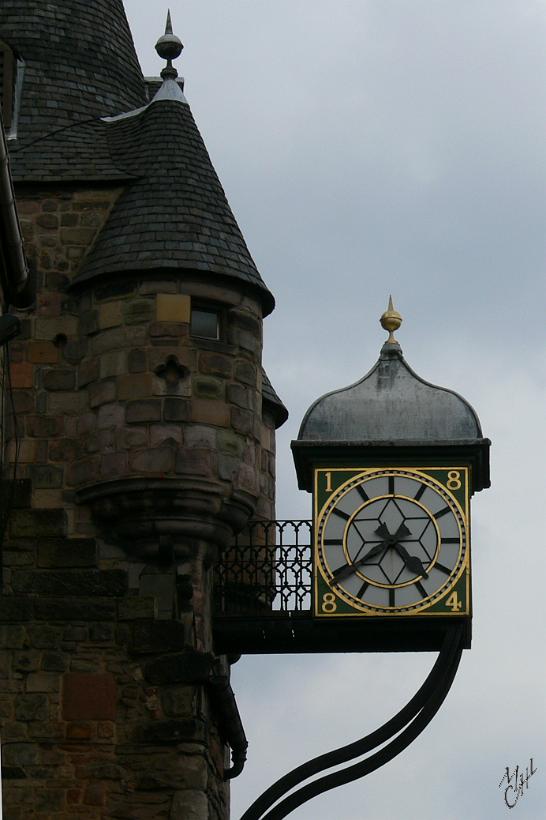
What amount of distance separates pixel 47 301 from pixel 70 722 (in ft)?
12.7

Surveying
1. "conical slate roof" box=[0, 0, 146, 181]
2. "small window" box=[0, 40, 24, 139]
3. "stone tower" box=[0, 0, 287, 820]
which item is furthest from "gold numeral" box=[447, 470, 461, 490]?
"small window" box=[0, 40, 24, 139]

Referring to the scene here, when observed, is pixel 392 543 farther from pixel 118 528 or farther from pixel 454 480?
pixel 118 528

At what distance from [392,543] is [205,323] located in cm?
254

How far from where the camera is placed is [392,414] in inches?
969

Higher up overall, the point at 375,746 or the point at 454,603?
the point at 454,603

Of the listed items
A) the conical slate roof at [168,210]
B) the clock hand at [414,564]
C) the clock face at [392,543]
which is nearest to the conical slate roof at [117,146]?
the conical slate roof at [168,210]

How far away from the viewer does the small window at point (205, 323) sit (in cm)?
2436

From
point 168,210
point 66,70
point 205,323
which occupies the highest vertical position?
point 66,70

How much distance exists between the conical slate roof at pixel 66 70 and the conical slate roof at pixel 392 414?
316cm

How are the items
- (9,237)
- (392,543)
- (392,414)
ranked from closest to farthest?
1. (9,237)
2. (392,543)
3. (392,414)

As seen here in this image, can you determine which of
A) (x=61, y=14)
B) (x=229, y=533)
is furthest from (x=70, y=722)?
(x=61, y=14)

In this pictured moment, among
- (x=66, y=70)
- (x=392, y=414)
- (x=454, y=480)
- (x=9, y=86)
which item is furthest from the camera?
(x=66, y=70)

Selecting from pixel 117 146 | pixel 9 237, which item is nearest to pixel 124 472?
pixel 9 237

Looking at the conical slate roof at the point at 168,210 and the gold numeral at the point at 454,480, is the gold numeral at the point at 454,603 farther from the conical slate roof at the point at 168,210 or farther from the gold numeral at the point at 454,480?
the conical slate roof at the point at 168,210
